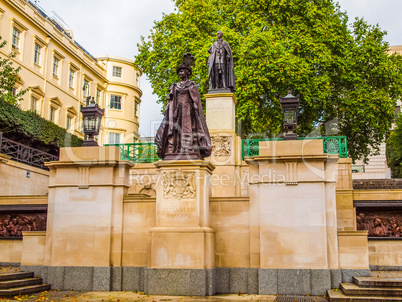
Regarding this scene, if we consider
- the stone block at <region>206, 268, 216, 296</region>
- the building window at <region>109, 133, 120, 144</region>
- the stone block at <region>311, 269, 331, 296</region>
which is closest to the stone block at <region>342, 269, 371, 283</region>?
the stone block at <region>311, 269, 331, 296</region>

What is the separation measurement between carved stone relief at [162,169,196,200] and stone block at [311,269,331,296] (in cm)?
349

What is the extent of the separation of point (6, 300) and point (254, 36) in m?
19.9

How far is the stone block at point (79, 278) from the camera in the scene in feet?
38.2

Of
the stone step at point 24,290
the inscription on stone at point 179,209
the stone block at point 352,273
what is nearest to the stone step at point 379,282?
the stone block at point 352,273

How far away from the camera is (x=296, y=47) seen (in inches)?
1041

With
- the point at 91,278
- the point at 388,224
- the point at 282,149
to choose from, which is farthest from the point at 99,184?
the point at 388,224

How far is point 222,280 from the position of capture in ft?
37.0

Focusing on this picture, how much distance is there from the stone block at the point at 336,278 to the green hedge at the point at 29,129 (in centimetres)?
2112

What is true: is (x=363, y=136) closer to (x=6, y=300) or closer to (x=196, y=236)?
(x=196, y=236)

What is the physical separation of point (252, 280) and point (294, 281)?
1.03 m

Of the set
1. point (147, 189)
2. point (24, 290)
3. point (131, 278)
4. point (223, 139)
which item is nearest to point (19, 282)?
point (24, 290)

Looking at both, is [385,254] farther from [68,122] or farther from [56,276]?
[68,122]

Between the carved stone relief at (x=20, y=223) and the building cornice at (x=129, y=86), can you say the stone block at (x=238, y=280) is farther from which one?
the building cornice at (x=129, y=86)

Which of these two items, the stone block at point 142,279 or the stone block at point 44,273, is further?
the stone block at point 44,273
